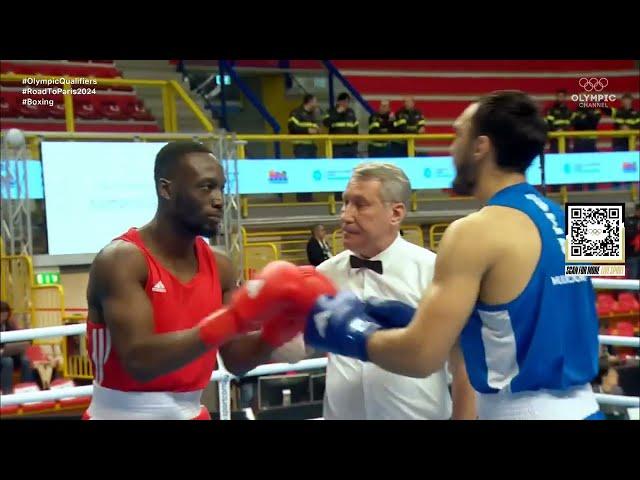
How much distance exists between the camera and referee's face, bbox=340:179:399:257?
2.57 m

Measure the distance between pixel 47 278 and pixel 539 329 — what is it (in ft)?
21.6

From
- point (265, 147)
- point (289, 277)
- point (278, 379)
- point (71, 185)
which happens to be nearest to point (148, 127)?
point (265, 147)

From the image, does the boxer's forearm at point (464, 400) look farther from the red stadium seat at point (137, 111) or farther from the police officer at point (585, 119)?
the police officer at point (585, 119)

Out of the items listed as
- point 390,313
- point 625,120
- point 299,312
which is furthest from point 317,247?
point 299,312

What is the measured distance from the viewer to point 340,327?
1.97 metres

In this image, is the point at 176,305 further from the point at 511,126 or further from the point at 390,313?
the point at 511,126

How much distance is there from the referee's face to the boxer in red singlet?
42 cm

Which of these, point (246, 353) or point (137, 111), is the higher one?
point (137, 111)

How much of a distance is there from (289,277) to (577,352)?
0.70 m

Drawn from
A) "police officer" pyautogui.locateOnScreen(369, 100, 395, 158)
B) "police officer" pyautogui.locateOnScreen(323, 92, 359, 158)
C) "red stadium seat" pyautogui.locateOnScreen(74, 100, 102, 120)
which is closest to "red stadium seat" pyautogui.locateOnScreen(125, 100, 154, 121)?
"red stadium seat" pyautogui.locateOnScreen(74, 100, 102, 120)

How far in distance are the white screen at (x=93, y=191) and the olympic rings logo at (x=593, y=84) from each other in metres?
8.01

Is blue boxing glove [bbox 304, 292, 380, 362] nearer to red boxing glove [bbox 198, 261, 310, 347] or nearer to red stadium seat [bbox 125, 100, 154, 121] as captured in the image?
red boxing glove [bbox 198, 261, 310, 347]
